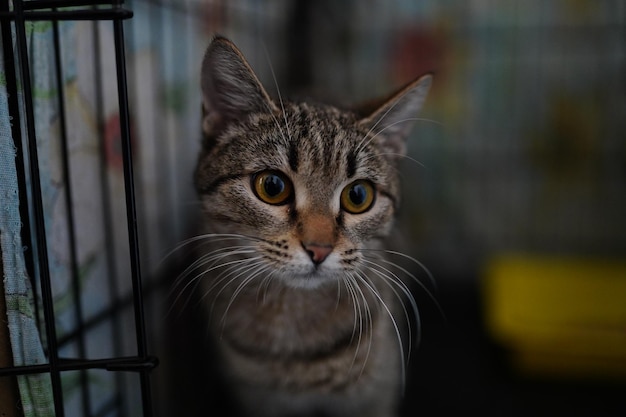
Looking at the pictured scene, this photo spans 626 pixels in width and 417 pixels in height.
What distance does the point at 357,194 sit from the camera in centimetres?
97

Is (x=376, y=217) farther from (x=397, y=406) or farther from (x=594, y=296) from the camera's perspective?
(x=594, y=296)

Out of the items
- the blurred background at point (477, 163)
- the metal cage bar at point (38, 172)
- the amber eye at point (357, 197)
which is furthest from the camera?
the blurred background at point (477, 163)

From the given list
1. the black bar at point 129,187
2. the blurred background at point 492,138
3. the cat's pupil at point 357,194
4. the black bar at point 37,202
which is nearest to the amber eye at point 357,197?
the cat's pupil at point 357,194

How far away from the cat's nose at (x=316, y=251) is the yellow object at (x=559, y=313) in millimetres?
843

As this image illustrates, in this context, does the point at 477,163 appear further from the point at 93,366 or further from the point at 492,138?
the point at 93,366

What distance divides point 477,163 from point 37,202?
1616 millimetres

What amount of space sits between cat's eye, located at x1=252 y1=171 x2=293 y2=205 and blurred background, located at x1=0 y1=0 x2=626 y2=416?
40 centimetres

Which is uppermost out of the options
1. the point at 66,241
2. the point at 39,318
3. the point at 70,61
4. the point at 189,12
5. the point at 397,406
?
the point at 189,12

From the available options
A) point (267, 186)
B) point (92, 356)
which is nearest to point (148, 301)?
point (92, 356)

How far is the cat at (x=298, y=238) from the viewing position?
893 mm

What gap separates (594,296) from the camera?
165cm

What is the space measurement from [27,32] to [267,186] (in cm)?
42

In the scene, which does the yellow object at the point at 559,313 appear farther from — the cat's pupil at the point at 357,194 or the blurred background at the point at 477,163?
the cat's pupil at the point at 357,194

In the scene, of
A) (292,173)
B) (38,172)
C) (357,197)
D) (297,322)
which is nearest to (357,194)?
(357,197)
